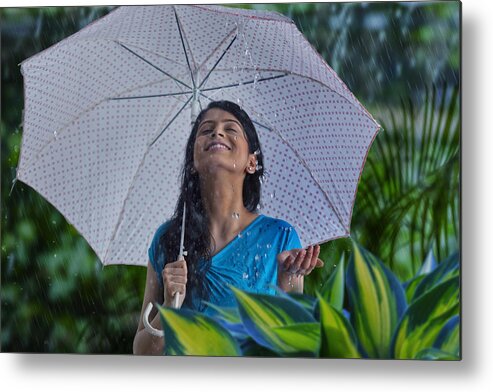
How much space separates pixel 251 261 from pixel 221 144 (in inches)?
16.7

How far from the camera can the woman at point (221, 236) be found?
12.5ft

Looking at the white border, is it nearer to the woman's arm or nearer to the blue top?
the woman's arm

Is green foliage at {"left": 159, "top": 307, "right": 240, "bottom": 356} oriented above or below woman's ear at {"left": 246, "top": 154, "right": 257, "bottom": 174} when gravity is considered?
below

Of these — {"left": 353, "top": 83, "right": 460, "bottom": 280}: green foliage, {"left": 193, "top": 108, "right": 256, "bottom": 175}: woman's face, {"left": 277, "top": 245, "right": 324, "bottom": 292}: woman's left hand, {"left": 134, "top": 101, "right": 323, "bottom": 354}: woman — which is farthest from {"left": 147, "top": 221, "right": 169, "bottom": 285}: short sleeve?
{"left": 353, "top": 83, "right": 460, "bottom": 280}: green foliage

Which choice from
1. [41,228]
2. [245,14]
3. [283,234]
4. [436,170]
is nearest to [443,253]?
[436,170]

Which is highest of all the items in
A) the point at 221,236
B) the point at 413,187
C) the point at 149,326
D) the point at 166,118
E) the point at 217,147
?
the point at 166,118

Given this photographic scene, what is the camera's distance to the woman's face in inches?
151

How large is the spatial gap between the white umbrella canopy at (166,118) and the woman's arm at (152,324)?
7 centimetres

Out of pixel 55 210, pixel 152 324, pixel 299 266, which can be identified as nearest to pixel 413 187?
pixel 299 266

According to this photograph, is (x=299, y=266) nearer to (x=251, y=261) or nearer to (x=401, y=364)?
(x=251, y=261)

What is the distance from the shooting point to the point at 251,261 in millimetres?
3816

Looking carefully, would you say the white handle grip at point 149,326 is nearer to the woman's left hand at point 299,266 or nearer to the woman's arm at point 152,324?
the woman's arm at point 152,324

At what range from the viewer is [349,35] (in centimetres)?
383

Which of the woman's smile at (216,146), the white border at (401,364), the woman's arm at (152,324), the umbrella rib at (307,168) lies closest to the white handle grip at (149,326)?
the woman's arm at (152,324)
